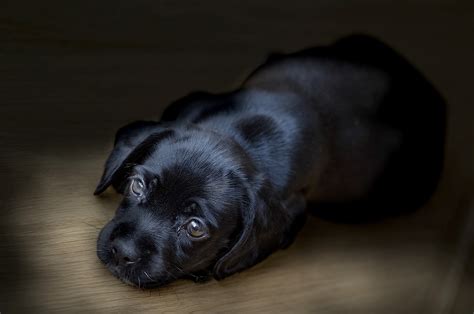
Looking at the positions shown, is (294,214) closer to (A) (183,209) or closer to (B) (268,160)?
(B) (268,160)

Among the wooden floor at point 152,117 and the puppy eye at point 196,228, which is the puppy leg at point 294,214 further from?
the puppy eye at point 196,228

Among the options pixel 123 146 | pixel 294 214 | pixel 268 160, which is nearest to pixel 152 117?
pixel 123 146

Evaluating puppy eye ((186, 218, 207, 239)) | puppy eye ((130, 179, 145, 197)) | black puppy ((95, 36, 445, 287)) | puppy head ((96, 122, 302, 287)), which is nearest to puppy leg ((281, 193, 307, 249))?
black puppy ((95, 36, 445, 287))

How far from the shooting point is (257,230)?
1868 mm

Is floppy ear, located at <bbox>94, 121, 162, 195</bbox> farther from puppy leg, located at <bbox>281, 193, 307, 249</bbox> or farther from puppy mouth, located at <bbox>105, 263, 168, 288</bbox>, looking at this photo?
puppy leg, located at <bbox>281, 193, 307, 249</bbox>

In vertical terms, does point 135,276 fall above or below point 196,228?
below

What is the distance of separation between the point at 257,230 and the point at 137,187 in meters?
0.38

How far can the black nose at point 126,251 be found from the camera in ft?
5.64

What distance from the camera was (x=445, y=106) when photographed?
109 inches

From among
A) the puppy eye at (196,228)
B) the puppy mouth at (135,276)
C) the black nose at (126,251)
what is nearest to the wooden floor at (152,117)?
the puppy mouth at (135,276)

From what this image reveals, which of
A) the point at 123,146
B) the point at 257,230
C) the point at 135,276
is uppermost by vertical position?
the point at 123,146

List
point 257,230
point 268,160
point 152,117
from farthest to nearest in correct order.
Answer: point 152,117 → point 268,160 → point 257,230

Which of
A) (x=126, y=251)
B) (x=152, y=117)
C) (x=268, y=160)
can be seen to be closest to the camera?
(x=126, y=251)

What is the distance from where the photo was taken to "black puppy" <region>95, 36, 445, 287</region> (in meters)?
1.75
